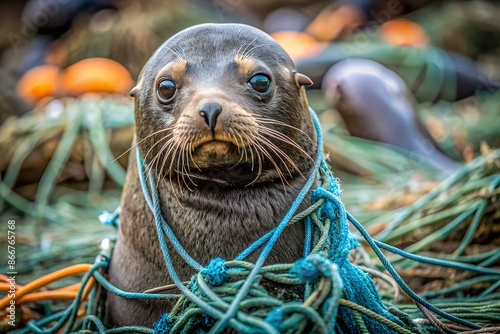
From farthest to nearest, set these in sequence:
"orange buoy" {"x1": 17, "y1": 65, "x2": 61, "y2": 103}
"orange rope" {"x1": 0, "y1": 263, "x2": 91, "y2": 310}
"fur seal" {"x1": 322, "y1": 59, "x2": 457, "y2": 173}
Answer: "orange buoy" {"x1": 17, "y1": 65, "x2": 61, "y2": 103}, "fur seal" {"x1": 322, "y1": 59, "x2": 457, "y2": 173}, "orange rope" {"x1": 0, "y1": 263, "x2": 91, "y2": 310}

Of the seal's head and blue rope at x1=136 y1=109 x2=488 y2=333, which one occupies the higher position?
the seal's head

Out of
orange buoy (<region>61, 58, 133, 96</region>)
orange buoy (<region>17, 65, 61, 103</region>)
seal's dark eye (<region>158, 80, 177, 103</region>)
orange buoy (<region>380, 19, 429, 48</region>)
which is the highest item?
seal's dark eye (<region>158, 80, 177, 103</region>)

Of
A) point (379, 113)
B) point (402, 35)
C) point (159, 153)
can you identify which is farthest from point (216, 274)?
point (402, 35)

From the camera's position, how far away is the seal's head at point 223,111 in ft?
6.44

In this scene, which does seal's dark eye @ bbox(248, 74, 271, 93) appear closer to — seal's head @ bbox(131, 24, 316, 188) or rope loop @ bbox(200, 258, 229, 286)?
seal's head @ bbox(131, 24, 316, 188)

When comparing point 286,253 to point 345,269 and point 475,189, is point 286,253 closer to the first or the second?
point 345,269

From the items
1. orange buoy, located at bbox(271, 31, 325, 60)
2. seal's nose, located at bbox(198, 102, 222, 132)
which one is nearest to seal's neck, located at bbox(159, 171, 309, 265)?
seal's nose, located at bbox(198, 102, 222, 132)

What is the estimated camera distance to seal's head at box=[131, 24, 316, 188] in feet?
6.44

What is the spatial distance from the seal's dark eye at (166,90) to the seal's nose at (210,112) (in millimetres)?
273

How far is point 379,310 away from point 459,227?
4.16 ft

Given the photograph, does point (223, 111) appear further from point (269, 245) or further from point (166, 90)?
point (269, 245)

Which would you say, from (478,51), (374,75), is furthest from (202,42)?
(478,51)

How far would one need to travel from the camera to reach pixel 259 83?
210 centimetres

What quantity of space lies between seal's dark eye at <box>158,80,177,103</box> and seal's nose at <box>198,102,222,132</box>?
273 millimetres
